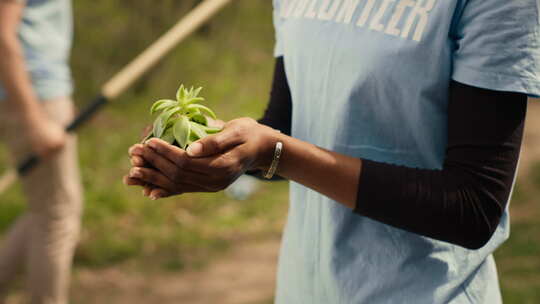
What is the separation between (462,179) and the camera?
3.93 feet

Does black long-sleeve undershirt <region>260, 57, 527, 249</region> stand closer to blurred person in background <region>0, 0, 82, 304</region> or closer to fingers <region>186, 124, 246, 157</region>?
fingers <region>186, 124, 246, 157</region>

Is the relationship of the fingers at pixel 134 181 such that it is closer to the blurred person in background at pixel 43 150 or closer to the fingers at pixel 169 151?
the fingers at pixel 169 151

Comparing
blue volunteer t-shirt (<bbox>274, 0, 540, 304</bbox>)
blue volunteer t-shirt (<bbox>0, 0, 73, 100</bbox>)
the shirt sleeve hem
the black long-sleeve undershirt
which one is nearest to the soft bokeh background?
blue volunteer t-shirt (<bbox>0, 0, 73, 100</bbox>)

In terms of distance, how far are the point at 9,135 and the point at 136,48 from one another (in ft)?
8.54

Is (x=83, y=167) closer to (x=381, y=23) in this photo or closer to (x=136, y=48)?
(x=136, y=48)

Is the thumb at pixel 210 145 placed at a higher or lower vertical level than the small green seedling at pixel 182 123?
lower

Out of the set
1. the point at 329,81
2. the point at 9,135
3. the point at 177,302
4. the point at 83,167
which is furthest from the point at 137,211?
the point at 329,81

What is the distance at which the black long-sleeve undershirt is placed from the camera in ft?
3.84

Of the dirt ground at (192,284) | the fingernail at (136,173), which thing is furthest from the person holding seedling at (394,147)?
the dirt ground at (192,284)

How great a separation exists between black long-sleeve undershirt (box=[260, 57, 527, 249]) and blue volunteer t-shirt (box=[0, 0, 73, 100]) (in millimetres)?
2354

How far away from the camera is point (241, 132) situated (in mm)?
1122

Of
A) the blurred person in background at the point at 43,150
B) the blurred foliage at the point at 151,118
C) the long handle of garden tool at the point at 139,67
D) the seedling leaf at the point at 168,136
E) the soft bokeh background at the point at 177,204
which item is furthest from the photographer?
the blurred foliage at the point at 151,118

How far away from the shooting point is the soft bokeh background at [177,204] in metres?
3.90

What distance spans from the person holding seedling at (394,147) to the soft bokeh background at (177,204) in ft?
8.05
